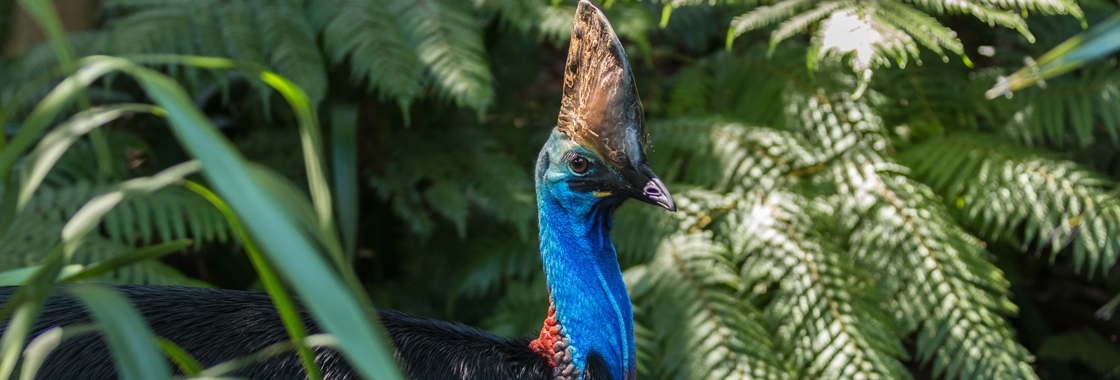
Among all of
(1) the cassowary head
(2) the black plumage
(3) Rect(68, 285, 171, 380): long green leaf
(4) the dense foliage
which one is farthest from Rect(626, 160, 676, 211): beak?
(3) Rect(68, 285, 171, 380): long green leaf

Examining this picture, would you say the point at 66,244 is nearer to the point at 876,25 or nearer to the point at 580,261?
the point at 580,261

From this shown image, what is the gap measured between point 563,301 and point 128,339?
917 mm

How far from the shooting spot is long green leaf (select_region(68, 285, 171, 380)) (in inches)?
27.0

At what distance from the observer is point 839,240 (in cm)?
250

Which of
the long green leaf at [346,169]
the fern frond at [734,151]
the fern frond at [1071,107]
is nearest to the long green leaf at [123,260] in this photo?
the long green leaf at [346,169]

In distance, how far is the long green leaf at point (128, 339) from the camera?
0.69 meters

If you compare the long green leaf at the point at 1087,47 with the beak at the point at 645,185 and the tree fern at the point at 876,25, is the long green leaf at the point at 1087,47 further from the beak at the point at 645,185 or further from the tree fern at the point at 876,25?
the tree fern at the point at 876,25

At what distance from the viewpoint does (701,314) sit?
7.46 ft

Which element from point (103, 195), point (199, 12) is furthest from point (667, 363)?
point (103, 195)

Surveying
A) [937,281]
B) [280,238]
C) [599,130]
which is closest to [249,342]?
[599,130]

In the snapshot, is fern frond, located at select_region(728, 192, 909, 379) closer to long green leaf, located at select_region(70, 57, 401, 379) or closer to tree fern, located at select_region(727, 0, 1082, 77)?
tree fern, located at select_region(727, 0, 1082, 77)

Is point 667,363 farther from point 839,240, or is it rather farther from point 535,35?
point 535,35

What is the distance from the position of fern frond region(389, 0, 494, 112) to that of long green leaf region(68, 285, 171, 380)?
1.61 m

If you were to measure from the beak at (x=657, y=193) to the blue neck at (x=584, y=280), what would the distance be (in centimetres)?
11
